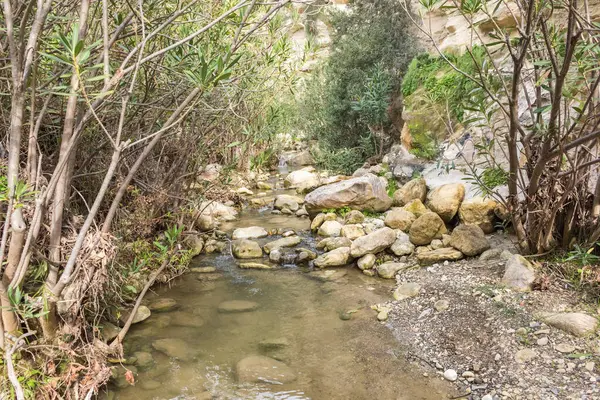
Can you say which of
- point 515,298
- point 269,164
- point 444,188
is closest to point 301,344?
point 515,298

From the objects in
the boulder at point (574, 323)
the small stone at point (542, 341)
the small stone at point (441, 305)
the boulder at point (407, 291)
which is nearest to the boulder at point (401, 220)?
the boulder at point (407, 291)

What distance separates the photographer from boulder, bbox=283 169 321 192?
398 inches

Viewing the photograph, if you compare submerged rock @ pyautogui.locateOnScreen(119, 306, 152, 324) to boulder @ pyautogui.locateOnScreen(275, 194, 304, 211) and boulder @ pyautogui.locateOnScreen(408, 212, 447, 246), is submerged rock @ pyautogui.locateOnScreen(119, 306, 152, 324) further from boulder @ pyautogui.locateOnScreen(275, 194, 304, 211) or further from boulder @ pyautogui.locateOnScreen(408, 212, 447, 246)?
boulder @ pyautogui.locateOnScreen(275, 194, 304, 211)

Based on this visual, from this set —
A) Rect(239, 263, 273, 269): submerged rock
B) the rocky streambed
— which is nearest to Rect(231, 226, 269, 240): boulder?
the rocky streambed

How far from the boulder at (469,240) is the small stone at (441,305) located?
1.20m

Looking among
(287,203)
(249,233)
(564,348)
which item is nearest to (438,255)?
(564,348)

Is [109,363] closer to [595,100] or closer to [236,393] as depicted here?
[236,393]

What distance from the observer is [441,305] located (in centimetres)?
A: 417

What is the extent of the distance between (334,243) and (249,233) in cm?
150

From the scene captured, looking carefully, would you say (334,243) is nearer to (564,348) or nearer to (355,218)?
(355,218)

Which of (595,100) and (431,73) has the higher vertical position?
(431,73)

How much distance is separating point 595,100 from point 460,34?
6501mm

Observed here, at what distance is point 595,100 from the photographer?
3975 mm

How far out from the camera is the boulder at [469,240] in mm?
5168
